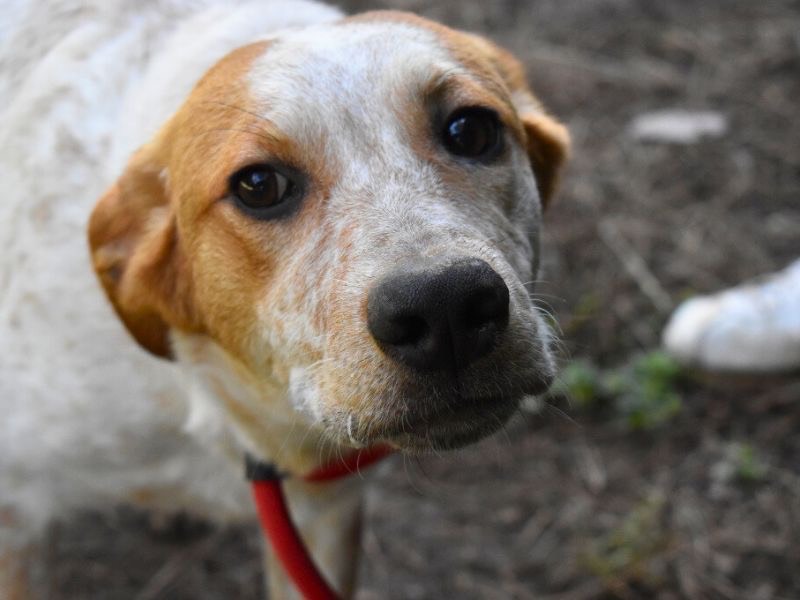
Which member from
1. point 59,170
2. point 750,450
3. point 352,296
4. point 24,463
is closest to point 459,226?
point 352,296

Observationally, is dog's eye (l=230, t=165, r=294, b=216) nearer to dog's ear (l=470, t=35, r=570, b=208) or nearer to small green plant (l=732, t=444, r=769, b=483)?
dog's ear (l=470, t=35, r=570, b=208)

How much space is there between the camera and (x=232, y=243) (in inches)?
90.7

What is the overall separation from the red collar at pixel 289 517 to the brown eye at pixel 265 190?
0.67m

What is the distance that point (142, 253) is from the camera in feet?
8.17

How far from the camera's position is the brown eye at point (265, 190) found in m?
2.26

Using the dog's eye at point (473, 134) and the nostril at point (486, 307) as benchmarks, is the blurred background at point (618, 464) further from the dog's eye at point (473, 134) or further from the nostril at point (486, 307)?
the nostril at point (486, 307)

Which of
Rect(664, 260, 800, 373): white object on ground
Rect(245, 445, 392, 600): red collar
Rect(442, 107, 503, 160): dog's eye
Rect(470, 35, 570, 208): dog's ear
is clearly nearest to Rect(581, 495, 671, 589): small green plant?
Rect(664, 260, 800, 373): white object on ground

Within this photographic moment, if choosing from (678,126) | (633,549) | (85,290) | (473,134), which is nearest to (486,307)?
(473,134)

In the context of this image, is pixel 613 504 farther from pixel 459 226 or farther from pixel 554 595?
pixel 459 226

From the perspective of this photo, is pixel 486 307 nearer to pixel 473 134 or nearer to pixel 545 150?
pixel 473 134

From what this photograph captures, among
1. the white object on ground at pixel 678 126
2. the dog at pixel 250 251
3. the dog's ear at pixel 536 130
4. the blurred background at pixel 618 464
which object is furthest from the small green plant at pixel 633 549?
the white object on ground at pixel 678 126

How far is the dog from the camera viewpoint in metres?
1.98

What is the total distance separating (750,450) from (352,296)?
239cm

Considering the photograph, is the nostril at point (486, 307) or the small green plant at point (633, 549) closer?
the nostril at point (486, 307)
